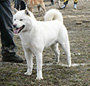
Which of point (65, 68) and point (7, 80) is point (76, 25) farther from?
point (7, 80)

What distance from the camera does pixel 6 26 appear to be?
3736 mm

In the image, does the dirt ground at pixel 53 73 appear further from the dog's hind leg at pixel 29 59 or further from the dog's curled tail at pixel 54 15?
the dog's curled tail at pixel 54 15

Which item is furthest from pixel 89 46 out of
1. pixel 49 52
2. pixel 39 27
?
pixel 39 27

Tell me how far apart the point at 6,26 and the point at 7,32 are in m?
0.09

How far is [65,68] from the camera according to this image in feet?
11.6

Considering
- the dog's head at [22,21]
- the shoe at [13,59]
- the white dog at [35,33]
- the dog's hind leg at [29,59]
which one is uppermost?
the dog's head at [22,21]

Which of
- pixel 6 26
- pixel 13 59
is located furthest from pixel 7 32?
pixel 13 59

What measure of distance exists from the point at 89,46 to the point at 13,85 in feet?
7.79

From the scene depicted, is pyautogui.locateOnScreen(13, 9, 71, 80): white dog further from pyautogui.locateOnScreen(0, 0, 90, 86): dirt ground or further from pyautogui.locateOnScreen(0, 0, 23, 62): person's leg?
pyautogui.locateOnScreen(0, 0, 23, 62): person's leg

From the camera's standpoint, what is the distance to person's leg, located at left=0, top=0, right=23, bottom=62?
370cm

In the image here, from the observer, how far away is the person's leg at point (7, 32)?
146 inches

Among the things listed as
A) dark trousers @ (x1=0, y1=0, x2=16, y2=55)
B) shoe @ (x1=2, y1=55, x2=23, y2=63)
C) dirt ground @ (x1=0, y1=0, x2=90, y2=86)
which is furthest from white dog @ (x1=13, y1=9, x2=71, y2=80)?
dark trousers @ (x1=0, y1=0, x2=16, y2=55)

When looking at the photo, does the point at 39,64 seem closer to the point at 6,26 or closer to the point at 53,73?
the point at 53,73

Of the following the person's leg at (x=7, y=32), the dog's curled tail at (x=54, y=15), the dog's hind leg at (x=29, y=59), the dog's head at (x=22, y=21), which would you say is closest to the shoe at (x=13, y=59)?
the person's leg at (x=7, y=32)
